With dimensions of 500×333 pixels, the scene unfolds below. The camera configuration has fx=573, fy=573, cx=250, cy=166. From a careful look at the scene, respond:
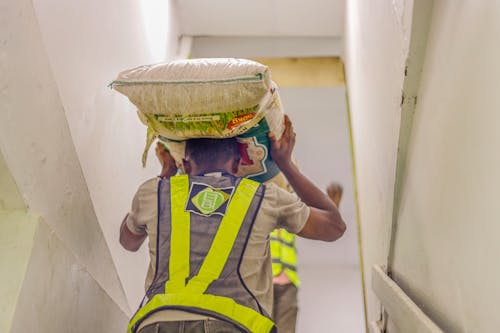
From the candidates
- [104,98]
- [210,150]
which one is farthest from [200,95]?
[104,98]

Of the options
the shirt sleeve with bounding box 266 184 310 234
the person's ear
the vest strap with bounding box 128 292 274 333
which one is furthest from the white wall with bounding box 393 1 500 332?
the person's ear

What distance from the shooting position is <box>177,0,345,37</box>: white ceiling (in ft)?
9.46

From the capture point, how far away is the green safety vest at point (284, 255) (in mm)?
1889

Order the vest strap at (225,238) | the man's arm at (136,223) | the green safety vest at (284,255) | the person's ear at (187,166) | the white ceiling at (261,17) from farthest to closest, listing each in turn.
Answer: the white ceiling at (261,17)
the green safety vest at (284,255)
the person's ear at (187,166)
the man's arm at (136,223)
the vest strap at (225,238)

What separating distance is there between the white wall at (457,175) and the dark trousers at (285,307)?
0.36m

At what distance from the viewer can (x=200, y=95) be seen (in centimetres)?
146

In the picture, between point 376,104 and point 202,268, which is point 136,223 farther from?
point 376,104

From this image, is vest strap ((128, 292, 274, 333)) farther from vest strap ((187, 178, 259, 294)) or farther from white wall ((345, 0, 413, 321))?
white wall ((345, 0, 413, 321))

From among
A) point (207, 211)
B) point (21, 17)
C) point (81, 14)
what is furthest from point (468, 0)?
point (81, 14)

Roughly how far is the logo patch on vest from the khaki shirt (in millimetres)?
90

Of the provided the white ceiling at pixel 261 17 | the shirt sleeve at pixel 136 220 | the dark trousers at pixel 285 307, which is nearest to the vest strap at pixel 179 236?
the shirt sleeve at pixel 136 220

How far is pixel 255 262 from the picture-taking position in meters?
1.37

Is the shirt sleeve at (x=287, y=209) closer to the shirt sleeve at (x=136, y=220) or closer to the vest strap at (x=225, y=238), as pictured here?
the vest strap at (x=225, y=238)

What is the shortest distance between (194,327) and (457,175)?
613 mm
